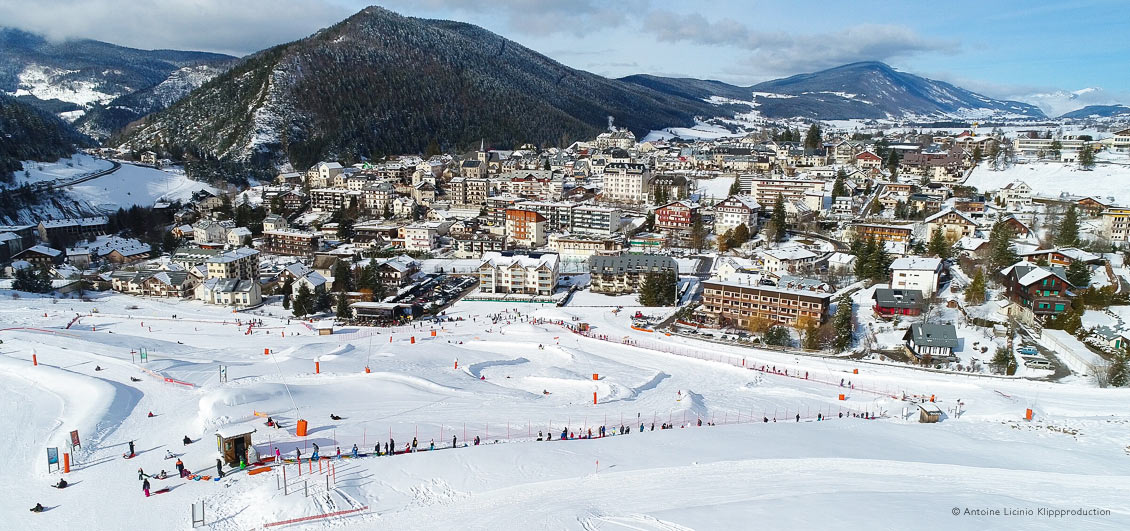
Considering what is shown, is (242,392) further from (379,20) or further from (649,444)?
(379,20)

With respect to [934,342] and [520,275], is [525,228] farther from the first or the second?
[934,342]

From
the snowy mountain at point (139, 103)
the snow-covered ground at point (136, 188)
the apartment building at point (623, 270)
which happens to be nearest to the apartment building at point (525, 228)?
the apartment building at point (623, 270)

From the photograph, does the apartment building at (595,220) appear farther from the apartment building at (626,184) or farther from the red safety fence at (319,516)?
the red safety fence at (319,516)

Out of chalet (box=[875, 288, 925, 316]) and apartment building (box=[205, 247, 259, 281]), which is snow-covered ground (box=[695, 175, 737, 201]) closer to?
chalet (box=[875, 288, 925, 316])

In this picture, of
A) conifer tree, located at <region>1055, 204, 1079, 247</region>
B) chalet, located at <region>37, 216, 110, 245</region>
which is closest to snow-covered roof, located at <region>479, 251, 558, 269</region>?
conifer tree, located at <region>1055, 204, 1079, 247</region>

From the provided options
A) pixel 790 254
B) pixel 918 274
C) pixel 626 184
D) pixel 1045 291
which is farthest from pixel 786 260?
pixel 626 184

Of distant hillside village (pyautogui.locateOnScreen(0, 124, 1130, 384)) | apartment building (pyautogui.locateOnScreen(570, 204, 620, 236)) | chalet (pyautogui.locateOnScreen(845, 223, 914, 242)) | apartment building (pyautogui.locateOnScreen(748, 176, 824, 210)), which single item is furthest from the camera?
apartment building (pyautogui.locateOnScreen(748, 176, 824, 210))
